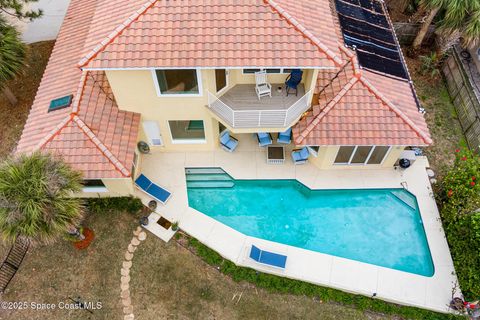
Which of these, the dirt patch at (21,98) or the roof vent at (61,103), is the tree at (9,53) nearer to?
the dirt patch at (21,98)

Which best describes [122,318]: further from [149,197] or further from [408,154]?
[408,154]

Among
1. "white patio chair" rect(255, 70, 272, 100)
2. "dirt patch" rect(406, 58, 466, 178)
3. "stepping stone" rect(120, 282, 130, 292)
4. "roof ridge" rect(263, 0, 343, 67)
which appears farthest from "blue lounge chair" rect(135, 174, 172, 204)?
"dirt patch" rect(406, 58, 466, 178)

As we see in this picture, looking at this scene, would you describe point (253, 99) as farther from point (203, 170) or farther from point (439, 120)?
point (439, 120)

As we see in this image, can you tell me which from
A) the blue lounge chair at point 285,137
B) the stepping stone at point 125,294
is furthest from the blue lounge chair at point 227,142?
the stepping stone at point 125,294

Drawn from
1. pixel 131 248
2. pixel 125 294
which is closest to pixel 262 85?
pixel 131 248

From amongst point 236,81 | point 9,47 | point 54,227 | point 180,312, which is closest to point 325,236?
point 180,312

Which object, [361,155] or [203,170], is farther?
[203,170]

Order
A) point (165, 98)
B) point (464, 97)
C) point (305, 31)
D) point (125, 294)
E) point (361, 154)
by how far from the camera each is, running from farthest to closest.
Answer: point (464, 97) < point (361, 154) < point (165, 98) < point (125, 294) < point (305, 31)
